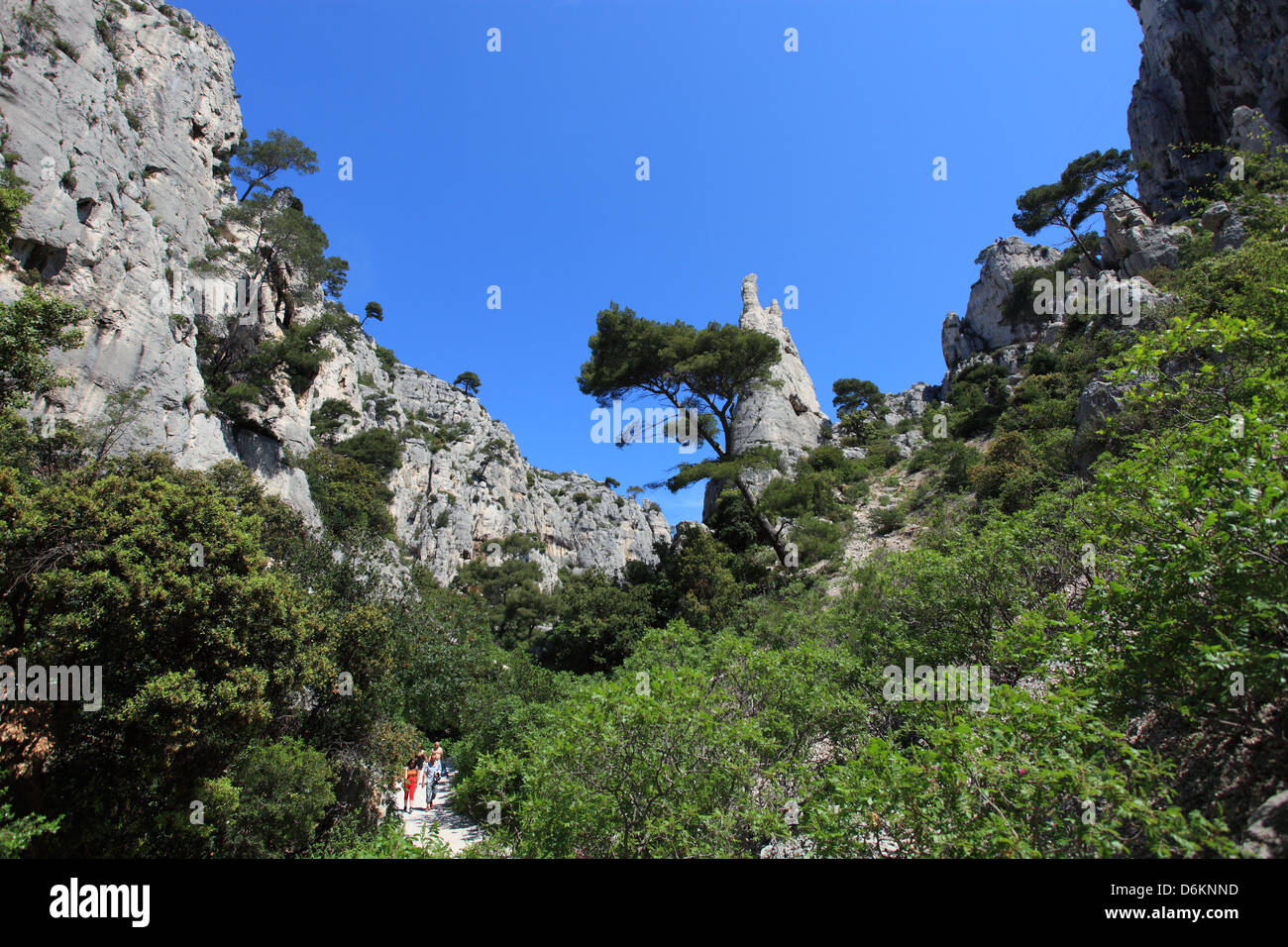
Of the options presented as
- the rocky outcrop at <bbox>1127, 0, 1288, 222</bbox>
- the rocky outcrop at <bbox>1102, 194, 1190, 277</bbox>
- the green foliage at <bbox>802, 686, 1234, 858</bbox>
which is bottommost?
the green foliage at <bbox>802, 686, 1234, 858</bbox>

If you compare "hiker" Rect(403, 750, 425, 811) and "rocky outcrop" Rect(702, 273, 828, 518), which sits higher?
"rocky outcrop" Rect(702, 273, 828, 518)

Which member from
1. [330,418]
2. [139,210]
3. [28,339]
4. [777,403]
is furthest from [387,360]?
[28,339]

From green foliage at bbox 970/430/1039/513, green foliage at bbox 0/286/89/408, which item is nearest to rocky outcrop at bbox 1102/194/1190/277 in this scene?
green foliage at bbox 970/430/1039/513

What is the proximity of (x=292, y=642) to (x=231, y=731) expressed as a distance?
5.02ft

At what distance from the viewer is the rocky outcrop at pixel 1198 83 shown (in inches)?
1163

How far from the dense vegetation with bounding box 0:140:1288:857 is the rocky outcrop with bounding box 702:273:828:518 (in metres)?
8.52

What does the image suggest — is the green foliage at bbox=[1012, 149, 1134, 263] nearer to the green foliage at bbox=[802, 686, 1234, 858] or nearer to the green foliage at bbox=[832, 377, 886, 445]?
the green foliage at bbox=[832, 377, 886, 445]

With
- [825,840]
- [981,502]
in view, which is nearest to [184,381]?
[825,840]

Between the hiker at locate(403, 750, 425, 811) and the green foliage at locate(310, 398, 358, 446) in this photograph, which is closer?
the hiker at locate(403, 750, 425, 811)

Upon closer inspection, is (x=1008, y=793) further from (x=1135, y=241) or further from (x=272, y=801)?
(x=1135, y=241)

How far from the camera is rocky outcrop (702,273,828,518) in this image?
2703 cm

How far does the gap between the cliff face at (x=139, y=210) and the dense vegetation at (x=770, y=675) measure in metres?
4.40

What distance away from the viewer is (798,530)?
21.9 m
